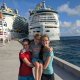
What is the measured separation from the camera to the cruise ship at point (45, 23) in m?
71.5

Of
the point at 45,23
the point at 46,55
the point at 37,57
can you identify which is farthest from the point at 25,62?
the point at 45,23

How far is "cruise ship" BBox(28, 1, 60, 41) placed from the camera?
7150cm

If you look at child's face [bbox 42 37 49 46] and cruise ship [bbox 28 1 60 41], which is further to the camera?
cruise ship [bbox 28 1 60 41]

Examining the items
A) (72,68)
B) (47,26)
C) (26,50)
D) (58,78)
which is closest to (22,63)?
(26,50)

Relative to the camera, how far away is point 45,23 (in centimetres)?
7256

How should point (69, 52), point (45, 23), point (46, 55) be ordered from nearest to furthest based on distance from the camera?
point (46, 55)
point (69, 52)
point (45, 23)

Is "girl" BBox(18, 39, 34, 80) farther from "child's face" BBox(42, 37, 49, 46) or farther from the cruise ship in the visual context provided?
the cruise ship

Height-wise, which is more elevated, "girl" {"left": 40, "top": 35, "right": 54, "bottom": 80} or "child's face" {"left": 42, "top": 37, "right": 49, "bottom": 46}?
"child's face" {"left": 42, "top": 37, "right": 49, "bottom": 46}

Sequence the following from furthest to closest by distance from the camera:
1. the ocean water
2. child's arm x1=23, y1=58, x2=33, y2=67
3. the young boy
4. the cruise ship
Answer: the cruise ship → the ocean water → child's arm x1=23, y1=58, x2=33, y2=67 → the young boy

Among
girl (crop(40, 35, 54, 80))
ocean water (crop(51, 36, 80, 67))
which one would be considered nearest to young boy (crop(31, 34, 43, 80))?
girl (crop(40, 35, 54, 80))

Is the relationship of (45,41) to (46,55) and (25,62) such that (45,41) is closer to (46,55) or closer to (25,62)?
(46,55)

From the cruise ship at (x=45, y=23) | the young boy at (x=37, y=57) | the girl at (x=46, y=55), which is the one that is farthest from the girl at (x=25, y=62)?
the cruise ship at (x=45, y=23)

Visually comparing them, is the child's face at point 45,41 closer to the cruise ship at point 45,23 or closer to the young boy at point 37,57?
the young boy at point 37,57

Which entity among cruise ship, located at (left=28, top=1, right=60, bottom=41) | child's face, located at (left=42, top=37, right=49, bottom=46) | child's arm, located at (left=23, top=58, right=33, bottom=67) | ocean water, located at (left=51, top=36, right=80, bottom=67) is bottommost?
ocean water, located at (left=51, top=36, right=80, bottom=67)
